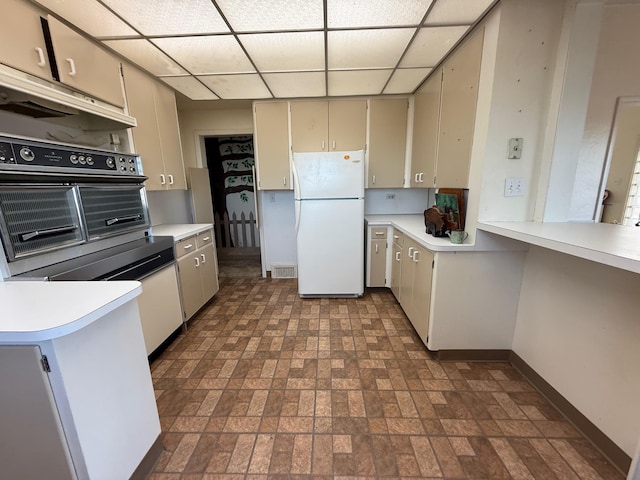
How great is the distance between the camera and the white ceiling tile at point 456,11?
1.51 metres

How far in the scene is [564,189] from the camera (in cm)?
163

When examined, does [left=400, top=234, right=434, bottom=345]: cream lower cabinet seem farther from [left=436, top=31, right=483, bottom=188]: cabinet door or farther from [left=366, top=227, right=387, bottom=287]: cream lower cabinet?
[left=436, top=31, right=483, bottom=188]: cabinet door

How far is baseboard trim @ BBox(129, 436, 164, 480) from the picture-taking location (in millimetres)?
1156

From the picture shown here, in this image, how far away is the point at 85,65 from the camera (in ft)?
5.89

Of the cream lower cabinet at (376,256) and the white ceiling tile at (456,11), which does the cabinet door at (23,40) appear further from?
the cream lower cabinet at (376,256)

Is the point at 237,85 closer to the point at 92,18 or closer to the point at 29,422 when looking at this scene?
the point at 92,18

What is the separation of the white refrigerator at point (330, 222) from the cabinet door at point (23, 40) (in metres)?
1.90

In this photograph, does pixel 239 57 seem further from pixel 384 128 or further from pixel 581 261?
pixel 581 261

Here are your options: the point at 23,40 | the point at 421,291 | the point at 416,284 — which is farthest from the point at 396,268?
the point at 23,40

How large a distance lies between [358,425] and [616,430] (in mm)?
1245

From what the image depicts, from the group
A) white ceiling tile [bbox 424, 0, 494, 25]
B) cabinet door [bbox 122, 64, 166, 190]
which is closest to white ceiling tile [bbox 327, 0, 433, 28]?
white ceiling tile [bbox 424, 0, 494, 25]

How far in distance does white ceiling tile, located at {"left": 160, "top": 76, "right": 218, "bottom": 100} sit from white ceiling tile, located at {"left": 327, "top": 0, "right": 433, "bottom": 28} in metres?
1.64

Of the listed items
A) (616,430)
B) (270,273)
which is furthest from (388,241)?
(616,430)

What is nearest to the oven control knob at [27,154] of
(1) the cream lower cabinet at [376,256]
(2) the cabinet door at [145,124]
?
(2) the cabinet door at [145,124]
